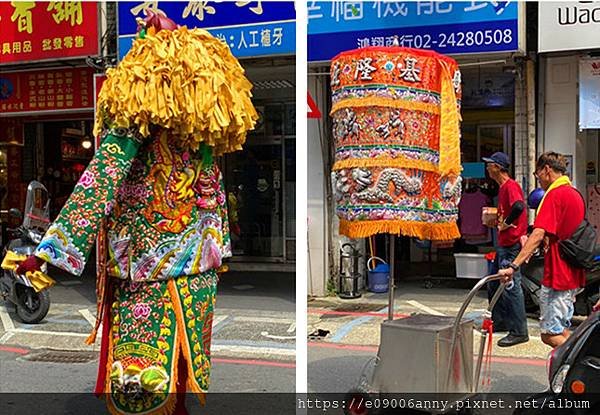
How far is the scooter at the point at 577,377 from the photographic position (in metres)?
3.12

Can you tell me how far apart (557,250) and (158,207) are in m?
2.85

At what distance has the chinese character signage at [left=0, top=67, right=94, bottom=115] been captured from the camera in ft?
30.0

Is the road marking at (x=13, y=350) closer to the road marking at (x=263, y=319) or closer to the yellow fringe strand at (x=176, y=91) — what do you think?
the road marking at (x=263, y=319)

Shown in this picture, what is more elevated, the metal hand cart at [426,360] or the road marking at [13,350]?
the metal hand cart at [426,360]

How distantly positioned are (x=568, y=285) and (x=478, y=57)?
3736mm

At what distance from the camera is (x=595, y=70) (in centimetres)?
726

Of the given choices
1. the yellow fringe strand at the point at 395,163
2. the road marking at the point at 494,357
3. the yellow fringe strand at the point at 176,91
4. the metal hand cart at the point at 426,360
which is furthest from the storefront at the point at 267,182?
the yellow fringe strand at the point at 176,91

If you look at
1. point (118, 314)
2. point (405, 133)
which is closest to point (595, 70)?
point (405, 133)

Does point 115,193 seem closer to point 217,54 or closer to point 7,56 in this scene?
point 217,54

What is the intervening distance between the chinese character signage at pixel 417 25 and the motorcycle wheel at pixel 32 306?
13.3 ft

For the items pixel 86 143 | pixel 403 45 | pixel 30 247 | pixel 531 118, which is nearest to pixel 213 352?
pixel 30 247

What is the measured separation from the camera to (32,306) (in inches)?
280

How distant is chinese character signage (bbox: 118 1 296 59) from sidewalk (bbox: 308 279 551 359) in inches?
119

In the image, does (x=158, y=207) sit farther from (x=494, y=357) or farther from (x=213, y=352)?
(x=494, y=357)
